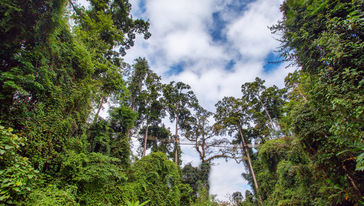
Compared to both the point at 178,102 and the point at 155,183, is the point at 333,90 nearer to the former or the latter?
the point at 155,183

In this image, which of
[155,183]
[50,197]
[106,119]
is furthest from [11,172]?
[155,183]

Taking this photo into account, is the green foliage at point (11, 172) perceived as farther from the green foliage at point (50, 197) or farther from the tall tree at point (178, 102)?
the tall tree at point (178, 102)

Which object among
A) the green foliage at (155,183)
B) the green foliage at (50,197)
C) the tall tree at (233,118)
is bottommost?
the green foliage at (50,197)

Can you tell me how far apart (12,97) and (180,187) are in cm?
908

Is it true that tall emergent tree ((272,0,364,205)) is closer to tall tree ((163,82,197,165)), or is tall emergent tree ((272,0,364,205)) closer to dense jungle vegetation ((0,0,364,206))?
dense jungle vegetation ((0,0,364,206))

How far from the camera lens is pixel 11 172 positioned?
2510 mm

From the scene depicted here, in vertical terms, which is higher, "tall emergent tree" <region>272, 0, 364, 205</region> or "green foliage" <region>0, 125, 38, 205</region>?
"tall emergent tree" <region>272, 0, 364, 205</region>

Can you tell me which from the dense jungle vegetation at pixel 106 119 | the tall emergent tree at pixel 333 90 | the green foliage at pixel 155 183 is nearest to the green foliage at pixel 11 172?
the dense jungle vegetation at pixel 106 119

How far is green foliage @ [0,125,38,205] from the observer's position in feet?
7.57

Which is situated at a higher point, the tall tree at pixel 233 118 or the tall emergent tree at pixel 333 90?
the tall tree at pixel 233 118

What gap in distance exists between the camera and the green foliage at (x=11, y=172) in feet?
7.57

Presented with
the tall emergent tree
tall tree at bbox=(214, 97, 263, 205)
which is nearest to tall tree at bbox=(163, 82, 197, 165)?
tall tree at bbox=(214, 97, 263, 205)

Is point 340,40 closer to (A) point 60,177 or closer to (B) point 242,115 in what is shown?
(A) point 60,177

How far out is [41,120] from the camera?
3.70 meters
